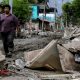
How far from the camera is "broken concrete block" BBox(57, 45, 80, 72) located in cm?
915

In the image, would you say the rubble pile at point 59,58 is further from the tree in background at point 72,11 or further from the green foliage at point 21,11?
the tree in background at point 72,11

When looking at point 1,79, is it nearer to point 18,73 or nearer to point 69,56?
point 18,73

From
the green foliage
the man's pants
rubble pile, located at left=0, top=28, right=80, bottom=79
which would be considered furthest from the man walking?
the green foliage

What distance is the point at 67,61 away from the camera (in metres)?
9.25

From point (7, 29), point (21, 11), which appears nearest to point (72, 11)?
point (21, 11)

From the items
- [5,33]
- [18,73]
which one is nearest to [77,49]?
[18,73]

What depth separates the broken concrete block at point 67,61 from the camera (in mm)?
9148

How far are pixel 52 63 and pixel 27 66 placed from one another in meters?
0.63

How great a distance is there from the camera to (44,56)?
9594 mm

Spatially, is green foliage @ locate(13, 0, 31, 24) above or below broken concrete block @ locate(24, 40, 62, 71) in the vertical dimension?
below

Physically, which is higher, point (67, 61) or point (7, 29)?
point (7, 29)

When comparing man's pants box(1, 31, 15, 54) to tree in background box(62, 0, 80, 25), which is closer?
man's pants box(1, 31, 15, 54)

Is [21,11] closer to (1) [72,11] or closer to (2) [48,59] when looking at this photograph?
(1) [72,11]

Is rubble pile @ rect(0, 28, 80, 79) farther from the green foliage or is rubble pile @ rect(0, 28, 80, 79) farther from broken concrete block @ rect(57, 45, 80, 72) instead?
the green foliage
